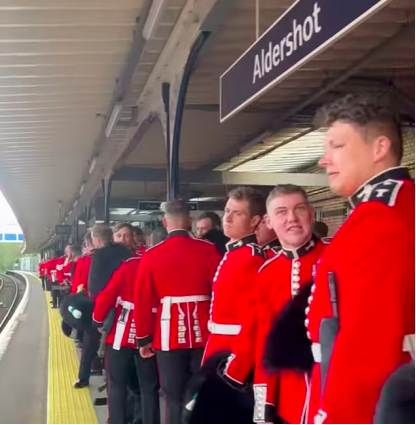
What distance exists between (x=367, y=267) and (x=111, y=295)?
311 centimetres

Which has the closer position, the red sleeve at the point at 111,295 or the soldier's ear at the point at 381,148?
the soldier's ear at the point at 381,148

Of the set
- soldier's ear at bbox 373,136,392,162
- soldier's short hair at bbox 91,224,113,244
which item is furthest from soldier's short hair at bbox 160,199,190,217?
soldier's short hair at bbox 91,224,113,244

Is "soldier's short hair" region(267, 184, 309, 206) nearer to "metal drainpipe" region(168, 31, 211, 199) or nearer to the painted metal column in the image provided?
"metal drainpipe" region(168, 31, 211, 199)

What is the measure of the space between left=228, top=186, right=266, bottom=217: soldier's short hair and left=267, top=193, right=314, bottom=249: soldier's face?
0.50 metres

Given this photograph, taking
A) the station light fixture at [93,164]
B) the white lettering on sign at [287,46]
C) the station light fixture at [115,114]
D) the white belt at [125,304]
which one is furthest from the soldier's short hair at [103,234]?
the station light fixture at [93,164]

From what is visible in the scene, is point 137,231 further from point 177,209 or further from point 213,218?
point 177,209

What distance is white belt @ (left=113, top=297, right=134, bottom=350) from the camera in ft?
12.5

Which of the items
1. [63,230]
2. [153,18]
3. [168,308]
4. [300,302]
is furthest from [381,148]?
[63,230]

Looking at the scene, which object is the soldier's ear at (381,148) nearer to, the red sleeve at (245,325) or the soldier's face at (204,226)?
the red sleeve at (245,325)

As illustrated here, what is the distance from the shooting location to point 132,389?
1.97 m

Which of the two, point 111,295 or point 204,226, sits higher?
point 204,226

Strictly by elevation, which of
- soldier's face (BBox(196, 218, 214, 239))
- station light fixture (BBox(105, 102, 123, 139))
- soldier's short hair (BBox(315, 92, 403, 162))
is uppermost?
station light fixture (BBox(105, 102, 123, 139))

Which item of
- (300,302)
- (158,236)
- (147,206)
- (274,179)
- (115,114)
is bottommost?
(300,302)

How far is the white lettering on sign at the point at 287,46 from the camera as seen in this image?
1.93m
